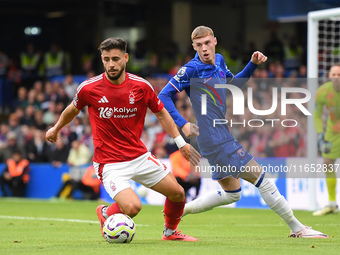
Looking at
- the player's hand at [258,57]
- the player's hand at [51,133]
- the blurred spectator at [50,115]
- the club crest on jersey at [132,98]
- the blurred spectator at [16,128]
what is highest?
the player's hand at [258,57]

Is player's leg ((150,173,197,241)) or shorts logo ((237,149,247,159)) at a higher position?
shorts logo ((237,149,247,159))

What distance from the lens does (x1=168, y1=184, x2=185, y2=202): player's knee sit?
7070 millimetres

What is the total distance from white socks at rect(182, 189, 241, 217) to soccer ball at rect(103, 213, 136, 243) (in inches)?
68.1

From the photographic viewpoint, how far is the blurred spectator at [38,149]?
60.0 ft

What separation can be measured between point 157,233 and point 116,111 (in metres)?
2.36

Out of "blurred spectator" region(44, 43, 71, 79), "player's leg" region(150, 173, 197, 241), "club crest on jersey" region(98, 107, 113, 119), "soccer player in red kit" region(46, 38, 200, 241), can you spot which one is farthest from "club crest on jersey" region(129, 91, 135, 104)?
"blurred spectator" region(44, 43, 71, 79)

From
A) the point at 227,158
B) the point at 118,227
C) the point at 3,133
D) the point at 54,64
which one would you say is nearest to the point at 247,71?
the point at 227,158

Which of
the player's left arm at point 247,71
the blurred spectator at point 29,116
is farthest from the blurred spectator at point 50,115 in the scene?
the player's left arm at point 247,71

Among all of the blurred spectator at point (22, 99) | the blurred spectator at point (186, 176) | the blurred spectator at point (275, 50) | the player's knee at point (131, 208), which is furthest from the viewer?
the blurred spectator at point (22, 99)

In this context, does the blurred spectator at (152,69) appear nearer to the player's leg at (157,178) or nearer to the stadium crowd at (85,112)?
the stadium crowd at (85,112)

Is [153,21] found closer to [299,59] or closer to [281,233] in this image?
[299,59]

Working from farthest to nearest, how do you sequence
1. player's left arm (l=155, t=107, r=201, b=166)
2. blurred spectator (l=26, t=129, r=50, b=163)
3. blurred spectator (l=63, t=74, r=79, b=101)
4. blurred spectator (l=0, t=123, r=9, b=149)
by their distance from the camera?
blurred spectator (l=63, t=74, r=79, b=101) < blurred spectator (l=0, t=123, r=9, b=149) < blurred spectator (l=26, t=129, r=50, b=163) < player's left arm (l=155, t=107, r=201, b=166)

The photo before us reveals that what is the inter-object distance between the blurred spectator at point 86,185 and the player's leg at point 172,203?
9007mm

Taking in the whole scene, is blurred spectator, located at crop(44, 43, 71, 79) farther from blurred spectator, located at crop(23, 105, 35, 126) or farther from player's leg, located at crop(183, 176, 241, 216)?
player's leg, located at crop(183, 176, 241, 216)
